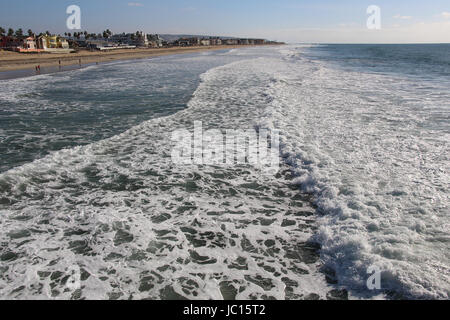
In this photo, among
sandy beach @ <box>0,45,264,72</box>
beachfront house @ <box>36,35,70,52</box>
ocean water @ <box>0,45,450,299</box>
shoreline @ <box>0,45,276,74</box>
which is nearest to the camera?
ocean water @ <box>0,45,450,299</box>

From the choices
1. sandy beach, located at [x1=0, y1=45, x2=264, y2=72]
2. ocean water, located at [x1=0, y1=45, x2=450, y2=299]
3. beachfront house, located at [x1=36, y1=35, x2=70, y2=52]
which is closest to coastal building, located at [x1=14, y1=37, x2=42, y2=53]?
beachfront house, located at [x1=36, y1=35, x2=70, y2=52]

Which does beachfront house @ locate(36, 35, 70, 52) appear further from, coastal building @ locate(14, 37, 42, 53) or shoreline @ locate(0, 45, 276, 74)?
shoreline @ locate(0, 45, 276, 74)

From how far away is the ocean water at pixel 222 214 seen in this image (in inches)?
163

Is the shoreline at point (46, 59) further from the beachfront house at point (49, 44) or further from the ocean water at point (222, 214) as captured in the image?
the ocean water at point (222, 214)

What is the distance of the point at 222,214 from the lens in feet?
19.2

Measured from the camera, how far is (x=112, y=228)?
528 centimetres

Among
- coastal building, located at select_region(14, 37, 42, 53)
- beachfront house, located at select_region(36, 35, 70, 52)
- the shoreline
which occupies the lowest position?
the shoreline

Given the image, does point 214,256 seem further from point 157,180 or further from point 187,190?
point 157,180

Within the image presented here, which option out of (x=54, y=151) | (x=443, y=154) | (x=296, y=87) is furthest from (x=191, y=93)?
(x=443, y=154)

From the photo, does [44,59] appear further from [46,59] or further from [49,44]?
[49,44]

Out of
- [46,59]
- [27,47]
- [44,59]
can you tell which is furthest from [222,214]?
[27,47]

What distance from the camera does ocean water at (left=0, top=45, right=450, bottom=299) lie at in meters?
4.13
